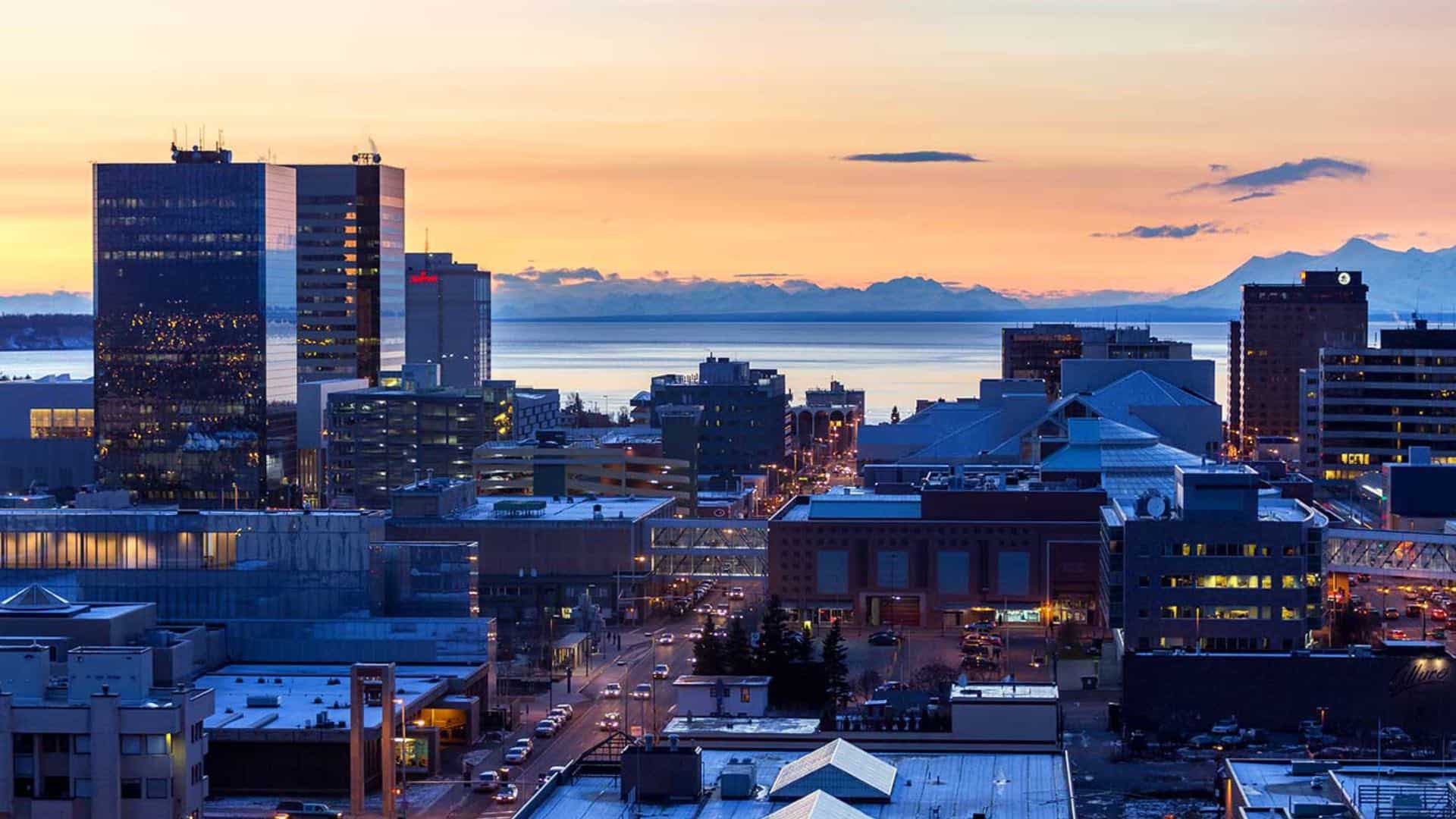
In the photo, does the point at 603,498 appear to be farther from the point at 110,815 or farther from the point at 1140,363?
the point at 110,815

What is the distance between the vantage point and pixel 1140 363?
114m

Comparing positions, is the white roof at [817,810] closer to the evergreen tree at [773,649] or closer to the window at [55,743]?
the window at [55,743]

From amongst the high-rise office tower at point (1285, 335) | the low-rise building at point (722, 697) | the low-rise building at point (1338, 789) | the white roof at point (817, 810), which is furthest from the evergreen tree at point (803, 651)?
the high-rise office tower at point (1285, 335)

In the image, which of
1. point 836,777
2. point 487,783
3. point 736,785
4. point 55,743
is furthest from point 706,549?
point 836,777

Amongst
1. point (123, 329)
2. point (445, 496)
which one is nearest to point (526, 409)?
point (123, 329)

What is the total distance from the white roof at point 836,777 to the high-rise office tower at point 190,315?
256 feet

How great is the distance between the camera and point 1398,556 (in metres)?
75.4

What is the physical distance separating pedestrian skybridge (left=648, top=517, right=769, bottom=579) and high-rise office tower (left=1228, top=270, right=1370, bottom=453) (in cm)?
7319

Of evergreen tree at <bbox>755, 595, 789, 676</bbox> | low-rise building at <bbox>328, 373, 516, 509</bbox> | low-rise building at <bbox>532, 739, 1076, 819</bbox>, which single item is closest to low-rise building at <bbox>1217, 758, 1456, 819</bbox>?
low-rise building at <bbox>532, 739, 1076, 819</bbox>

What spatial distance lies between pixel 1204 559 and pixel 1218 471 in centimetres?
334

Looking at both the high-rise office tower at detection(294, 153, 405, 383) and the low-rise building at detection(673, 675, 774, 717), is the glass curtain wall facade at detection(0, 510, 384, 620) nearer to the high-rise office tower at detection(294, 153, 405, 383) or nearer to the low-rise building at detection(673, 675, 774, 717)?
the low-rise building at detection(673, 675, 774, 717)

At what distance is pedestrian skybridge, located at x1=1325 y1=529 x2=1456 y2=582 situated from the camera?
75125 mm

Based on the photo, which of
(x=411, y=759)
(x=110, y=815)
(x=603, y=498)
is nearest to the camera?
(x=110, y=815)

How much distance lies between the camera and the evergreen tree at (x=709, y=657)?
59.2 m
